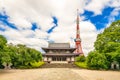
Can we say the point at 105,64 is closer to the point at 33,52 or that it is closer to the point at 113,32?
the point at 113,32

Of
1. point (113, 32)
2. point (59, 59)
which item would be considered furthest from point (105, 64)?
point (59, 59)

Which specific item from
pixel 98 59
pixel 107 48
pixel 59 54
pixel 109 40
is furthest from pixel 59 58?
pixel 98 59

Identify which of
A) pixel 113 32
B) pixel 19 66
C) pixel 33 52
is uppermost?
pixel 113 32

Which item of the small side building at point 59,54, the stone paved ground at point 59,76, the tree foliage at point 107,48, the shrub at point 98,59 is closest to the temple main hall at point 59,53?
the small side building at point 59,54

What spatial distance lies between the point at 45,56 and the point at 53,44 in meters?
8.31

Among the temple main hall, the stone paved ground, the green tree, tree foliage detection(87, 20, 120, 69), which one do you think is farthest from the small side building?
the stone paved ground

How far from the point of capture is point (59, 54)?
2243 inches

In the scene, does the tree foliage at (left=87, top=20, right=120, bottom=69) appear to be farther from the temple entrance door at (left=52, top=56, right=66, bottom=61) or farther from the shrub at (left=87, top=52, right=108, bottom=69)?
the temple entrance door at (left=52, top=56, right=66, bottom=61)

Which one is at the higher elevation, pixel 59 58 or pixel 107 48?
pixel 107 48

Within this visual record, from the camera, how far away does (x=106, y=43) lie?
29.7 metres

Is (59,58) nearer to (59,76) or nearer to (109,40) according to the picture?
(109,40)

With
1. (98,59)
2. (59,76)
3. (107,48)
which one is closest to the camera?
(59,76)

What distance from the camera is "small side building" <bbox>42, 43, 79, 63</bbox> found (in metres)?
56.9

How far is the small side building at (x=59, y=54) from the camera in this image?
187 ft
